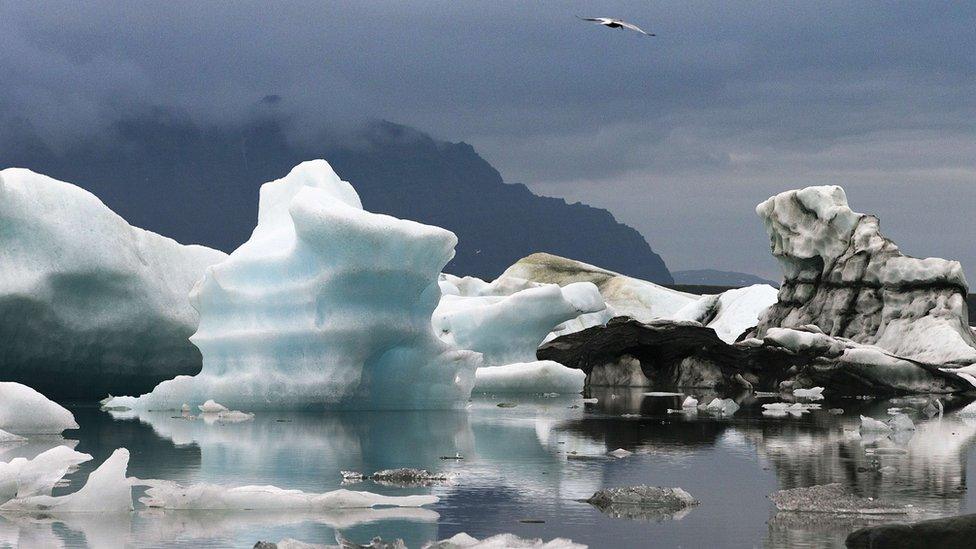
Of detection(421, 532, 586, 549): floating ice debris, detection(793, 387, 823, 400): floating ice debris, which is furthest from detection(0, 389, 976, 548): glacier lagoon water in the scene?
detection(793, 387, 823, 400): floating ice debris

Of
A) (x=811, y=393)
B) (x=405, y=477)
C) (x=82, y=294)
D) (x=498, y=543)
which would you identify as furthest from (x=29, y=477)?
(x=811, y=393)

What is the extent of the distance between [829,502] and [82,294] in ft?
45.3

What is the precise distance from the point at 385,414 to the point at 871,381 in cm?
1302

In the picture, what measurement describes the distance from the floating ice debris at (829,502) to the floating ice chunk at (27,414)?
7.79 metres

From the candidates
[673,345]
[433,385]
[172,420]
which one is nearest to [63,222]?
[172,420]

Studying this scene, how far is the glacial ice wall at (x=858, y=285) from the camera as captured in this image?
30.5 metres

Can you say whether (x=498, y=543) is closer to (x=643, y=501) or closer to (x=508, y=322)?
(x=643, y=501)

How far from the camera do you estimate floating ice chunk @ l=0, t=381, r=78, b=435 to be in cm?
1341

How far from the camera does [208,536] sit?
6.96 meters

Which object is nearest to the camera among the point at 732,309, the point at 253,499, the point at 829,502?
the point at 253,499

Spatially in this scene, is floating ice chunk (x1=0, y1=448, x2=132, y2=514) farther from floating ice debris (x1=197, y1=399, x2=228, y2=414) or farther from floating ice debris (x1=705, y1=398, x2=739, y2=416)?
floating ice debris (x1=705, y1=398, x2=739, y2=416)

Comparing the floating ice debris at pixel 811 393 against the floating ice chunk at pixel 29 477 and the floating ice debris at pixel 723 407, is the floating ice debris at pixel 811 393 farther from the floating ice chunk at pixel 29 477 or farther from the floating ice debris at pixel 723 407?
the floating ice chunk at pixel 29 477

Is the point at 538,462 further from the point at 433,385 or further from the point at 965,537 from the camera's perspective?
the point at 433,385

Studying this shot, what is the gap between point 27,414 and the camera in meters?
13.5
